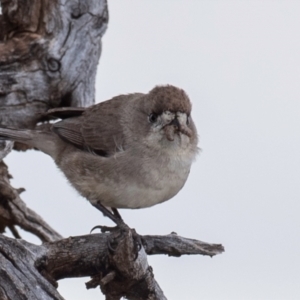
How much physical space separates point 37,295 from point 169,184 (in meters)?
1.32

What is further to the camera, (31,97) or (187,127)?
(31,97)

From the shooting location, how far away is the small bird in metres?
5.95

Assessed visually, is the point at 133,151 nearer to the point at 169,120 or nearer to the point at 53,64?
the point at 169,120

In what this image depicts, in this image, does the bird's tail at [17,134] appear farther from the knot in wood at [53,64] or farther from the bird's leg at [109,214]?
the bird's leg at [109,214]

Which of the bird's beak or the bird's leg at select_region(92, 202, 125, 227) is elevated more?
the bird's beak

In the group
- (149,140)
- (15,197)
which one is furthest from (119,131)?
(15,197)

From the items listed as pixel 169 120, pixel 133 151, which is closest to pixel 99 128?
pixel 133 151

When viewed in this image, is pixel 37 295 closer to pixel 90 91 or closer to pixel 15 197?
pixel 15 197

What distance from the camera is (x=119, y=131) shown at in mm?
6391

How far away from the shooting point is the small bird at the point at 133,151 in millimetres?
5949

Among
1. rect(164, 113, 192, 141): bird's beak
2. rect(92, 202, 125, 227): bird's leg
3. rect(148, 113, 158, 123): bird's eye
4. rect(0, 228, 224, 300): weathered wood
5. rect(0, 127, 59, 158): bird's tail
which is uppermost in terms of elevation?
rect(0, 127, 59, 158): bird's tail

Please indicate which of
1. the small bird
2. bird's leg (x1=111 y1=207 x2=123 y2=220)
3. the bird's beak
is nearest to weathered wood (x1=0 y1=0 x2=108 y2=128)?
the small bird

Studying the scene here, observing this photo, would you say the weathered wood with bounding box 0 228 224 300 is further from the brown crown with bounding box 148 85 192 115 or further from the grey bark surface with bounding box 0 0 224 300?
the grey bark surface with bounding box 0 0 224 300

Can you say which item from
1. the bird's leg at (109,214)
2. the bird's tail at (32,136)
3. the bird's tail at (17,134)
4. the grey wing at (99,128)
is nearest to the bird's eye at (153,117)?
the grey wing at (99,128)
